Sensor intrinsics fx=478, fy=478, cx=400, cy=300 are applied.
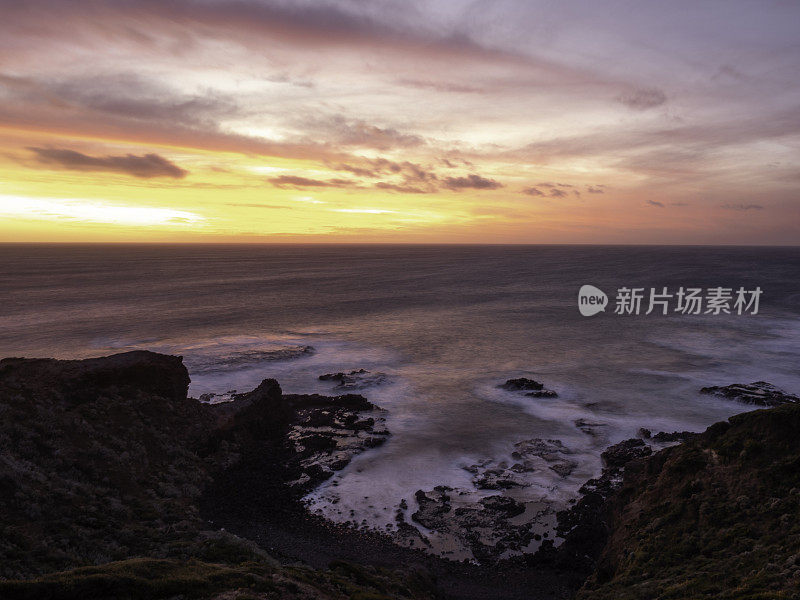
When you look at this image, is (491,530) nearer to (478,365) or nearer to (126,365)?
(126,365)

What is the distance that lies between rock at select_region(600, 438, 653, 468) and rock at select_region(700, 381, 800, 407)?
643 inches

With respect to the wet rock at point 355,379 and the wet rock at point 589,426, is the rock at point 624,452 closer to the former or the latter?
the wet rock at point 589,426

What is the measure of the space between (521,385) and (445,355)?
15.3m

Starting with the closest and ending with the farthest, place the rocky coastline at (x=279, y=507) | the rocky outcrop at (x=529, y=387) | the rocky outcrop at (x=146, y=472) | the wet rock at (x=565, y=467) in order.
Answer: the rocky outcrop at (x=146, y=472), the rocky coastline at (x=279, y=507), the wet rock at (x=565, y=467), the rocky outcrop at (x=529, y=387)

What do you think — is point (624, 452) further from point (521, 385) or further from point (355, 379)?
point (355, 379)

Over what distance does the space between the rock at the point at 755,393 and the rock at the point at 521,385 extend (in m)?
15.8

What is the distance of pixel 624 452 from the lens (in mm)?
34031

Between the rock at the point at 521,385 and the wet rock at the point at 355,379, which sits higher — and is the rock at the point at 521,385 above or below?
above

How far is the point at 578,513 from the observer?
87.6 feet

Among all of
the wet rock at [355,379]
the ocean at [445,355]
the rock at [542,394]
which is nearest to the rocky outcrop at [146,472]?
the ocean at [445,355]

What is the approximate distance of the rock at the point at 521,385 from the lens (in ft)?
161

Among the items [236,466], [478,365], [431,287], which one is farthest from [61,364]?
[431,287]

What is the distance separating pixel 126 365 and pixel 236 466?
35.1 feet

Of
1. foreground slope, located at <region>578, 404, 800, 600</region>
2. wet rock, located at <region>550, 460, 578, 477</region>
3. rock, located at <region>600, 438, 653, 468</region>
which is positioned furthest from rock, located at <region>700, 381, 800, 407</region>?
foreground slope, located at <region>578, 404, 800, 600</region>
